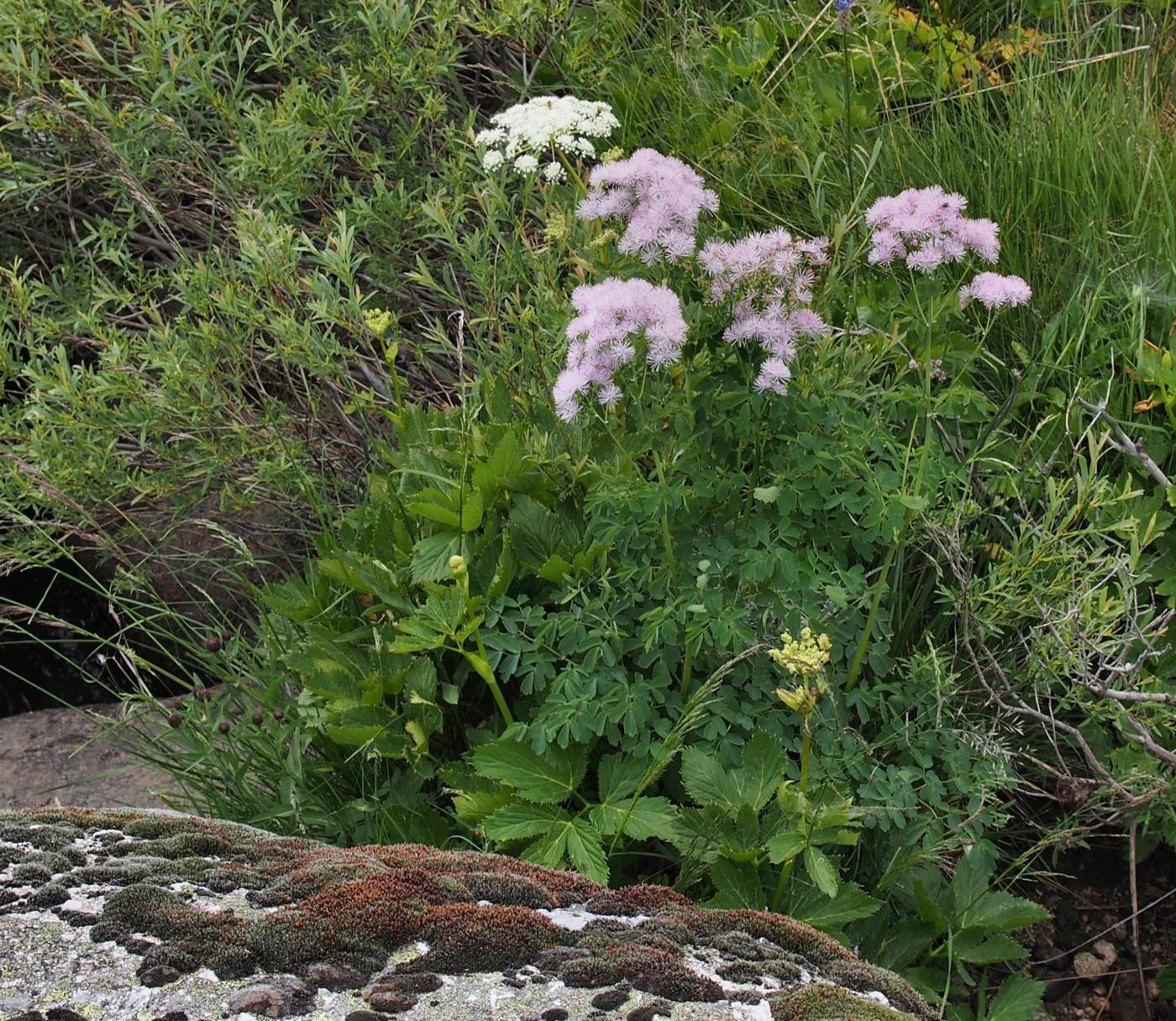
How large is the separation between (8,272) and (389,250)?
1155mm

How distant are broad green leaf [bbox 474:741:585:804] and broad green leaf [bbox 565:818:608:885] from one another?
0.09m

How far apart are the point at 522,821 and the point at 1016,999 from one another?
99 centimetres

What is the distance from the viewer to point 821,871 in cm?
193

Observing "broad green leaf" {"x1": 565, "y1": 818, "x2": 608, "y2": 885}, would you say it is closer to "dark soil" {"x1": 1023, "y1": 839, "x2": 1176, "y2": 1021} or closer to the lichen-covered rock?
the lichen-covered rock

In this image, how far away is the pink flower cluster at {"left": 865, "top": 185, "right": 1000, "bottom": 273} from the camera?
2324 millimetres

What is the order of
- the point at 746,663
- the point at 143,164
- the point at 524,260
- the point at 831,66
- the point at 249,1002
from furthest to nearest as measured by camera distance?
1. the point at 831,66
2. the point at 143,164
3. the point at 524,260
4. the point at 746,663
5. the point at 249,1002

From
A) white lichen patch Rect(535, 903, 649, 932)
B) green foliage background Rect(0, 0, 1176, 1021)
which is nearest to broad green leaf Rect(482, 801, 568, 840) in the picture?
green foliage background Rect(0, 0, 1176, 1021)

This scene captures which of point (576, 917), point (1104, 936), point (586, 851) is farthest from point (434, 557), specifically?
point (1104, 936)

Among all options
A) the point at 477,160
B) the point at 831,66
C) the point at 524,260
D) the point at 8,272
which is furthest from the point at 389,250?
the point at 831,66

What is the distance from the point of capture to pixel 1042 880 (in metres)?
2.70

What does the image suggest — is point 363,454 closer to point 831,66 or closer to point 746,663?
point 746,663

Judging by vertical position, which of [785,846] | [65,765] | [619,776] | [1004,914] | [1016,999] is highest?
[785,846]

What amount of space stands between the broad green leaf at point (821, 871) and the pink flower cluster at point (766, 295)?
79 cm

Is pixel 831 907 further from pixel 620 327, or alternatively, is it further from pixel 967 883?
pixel 620 327
